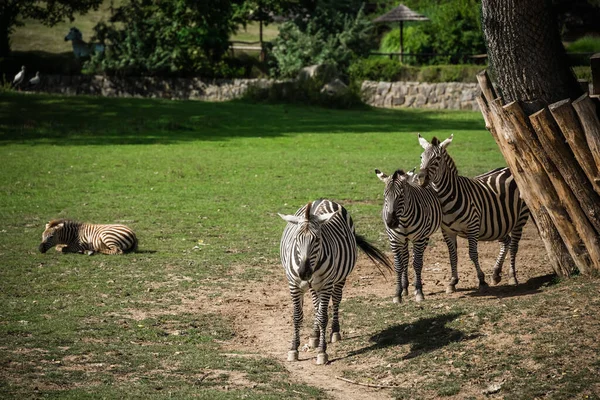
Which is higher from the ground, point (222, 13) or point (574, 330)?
point (222, 13)

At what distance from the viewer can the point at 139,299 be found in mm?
10852

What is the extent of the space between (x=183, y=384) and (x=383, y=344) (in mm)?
2237

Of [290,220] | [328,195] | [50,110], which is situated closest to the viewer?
[290,220]

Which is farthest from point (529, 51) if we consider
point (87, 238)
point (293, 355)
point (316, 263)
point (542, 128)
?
point (87, 238)

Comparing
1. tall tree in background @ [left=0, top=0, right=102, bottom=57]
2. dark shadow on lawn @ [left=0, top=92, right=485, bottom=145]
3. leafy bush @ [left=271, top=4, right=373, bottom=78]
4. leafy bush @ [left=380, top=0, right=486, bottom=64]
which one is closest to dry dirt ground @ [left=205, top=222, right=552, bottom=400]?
dark shadow on lawn @ [left=0, top=92, right=485, bottom=145]

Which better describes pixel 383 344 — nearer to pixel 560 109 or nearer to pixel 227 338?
pixel 227 338

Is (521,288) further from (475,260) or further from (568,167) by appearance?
(568,167)

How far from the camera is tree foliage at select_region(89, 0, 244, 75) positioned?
40.4 meters

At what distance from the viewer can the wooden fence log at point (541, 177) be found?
9.55m

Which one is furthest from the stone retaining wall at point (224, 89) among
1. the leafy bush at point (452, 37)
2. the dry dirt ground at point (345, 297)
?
the dry dirt ground at point (345, 297)

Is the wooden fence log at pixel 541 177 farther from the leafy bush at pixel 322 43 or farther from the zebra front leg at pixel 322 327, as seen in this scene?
the leafy bush at pixel 322 43

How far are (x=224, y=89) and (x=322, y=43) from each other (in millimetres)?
5363

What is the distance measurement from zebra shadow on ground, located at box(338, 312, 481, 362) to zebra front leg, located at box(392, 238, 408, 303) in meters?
1.08

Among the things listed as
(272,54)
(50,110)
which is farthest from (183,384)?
(272,54)
